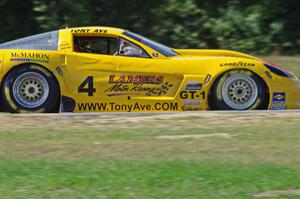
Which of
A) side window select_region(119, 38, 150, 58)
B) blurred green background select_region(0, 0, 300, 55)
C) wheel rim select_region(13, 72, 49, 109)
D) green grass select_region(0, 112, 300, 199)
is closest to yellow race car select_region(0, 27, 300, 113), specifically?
wheel rim select_region(13, 72, 49, 109)

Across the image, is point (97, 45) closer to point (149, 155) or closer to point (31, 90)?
point (31, 90)

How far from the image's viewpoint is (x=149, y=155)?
23.0 ft

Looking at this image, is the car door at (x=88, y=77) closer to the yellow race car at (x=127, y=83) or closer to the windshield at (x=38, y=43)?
the yellow race car at (x=127, y=83)

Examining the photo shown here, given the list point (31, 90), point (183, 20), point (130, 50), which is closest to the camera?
point (31, 90)

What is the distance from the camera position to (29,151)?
7.28 meters

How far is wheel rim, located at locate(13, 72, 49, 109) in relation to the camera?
33.2 ft

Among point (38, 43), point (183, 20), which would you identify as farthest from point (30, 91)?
point (183, 20)

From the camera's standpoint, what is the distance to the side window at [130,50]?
1051 centimetres

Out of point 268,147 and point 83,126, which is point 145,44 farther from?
point 268,147

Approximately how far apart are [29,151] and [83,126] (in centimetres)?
162

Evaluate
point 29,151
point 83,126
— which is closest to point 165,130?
point 83,126

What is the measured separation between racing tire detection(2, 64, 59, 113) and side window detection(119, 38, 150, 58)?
1306mm

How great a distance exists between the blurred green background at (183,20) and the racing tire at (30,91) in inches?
379

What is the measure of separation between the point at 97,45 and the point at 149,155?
4195 millimetres
